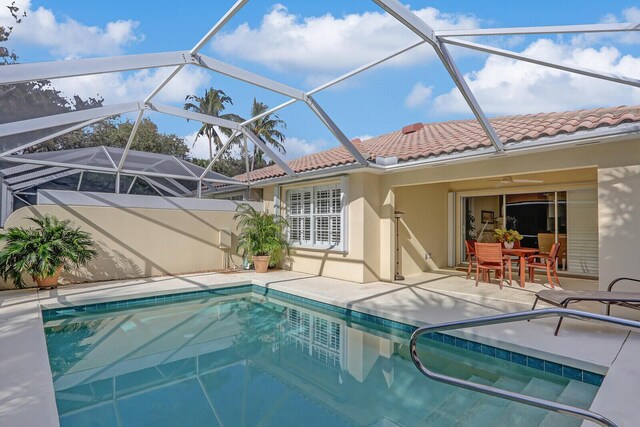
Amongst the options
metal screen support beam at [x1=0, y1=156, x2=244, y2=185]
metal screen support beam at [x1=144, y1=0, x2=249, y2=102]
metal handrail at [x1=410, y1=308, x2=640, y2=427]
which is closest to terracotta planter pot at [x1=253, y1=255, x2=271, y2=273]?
metal screen support beam at [x1=0, y1=156, x2=244, y2=185]

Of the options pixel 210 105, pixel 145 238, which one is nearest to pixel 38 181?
pixel 145 238

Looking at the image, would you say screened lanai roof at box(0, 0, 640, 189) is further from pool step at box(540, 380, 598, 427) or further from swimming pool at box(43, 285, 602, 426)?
pool step at box(540, 380, 598, 427)

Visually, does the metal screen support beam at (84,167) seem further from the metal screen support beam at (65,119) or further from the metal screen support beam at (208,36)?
the metal screen support beam at (208,36)

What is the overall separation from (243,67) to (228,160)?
1160 inches

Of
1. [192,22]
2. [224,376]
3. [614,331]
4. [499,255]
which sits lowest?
[224,376]

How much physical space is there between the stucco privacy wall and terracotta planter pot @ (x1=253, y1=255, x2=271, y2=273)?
1.87m

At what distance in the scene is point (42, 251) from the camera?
377 inches

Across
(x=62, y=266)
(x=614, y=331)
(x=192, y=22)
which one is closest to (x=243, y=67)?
(x=192, y=22)

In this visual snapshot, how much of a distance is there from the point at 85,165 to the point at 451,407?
12862 mm

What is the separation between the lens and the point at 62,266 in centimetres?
1023

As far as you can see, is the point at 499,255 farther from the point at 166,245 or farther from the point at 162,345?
the point at 166,245

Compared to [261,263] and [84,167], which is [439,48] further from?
[84,167]

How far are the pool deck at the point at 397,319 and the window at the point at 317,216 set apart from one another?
4.45 ft

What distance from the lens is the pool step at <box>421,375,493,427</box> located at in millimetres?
4250
